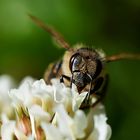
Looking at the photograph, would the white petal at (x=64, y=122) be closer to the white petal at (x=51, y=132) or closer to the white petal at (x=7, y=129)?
the white petal at (x=51, y=132)

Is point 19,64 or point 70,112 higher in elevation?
point 19,64

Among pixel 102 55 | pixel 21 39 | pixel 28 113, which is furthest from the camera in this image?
pixel 21 39

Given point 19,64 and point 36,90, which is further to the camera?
point 19,64

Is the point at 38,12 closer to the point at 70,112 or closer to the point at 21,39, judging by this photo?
the point at 21,39

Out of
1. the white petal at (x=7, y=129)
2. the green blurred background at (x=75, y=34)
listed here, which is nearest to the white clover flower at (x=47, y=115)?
the white petal at (x=7, y=129)

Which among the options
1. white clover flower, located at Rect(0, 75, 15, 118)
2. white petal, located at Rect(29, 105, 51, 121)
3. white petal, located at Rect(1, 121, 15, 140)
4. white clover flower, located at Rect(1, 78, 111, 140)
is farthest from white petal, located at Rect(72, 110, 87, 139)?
white clover flower, located at Rect(0, 75, 15, 118)

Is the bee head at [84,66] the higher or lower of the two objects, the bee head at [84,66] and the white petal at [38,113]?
the higher

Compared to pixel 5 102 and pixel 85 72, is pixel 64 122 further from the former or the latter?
pixel 5 102

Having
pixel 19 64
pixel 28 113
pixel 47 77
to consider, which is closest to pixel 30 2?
pixel 19 64
